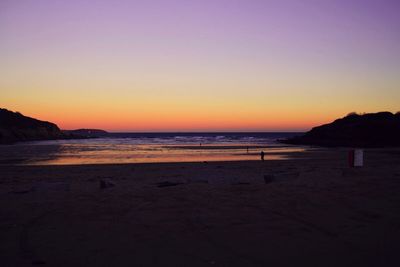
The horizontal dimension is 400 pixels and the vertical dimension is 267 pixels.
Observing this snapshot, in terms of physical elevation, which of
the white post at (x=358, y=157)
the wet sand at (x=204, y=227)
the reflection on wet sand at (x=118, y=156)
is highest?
the white post at (x=358, y=157)

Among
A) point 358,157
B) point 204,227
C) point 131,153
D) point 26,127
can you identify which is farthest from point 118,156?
point 26,127

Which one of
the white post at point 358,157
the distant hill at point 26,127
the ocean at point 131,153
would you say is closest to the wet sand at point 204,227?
the white post at point 358,157

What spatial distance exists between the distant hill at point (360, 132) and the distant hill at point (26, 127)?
54966mm

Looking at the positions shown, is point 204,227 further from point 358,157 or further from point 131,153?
point 131,153

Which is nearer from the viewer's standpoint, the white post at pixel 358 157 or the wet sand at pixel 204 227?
the wet sand at pixel 204 227

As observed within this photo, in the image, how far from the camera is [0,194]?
399 inches

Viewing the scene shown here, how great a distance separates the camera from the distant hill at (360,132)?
168 feet

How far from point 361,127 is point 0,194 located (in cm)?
5491

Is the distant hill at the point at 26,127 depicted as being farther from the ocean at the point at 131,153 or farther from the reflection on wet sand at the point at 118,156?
the reflection on wet sand at the point at 118,156

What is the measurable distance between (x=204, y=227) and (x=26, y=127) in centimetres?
9474

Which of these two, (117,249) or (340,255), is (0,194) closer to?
(117,249)

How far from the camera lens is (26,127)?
92.0 metres

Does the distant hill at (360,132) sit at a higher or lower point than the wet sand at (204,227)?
higher

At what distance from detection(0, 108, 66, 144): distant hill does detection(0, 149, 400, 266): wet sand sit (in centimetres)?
7549
